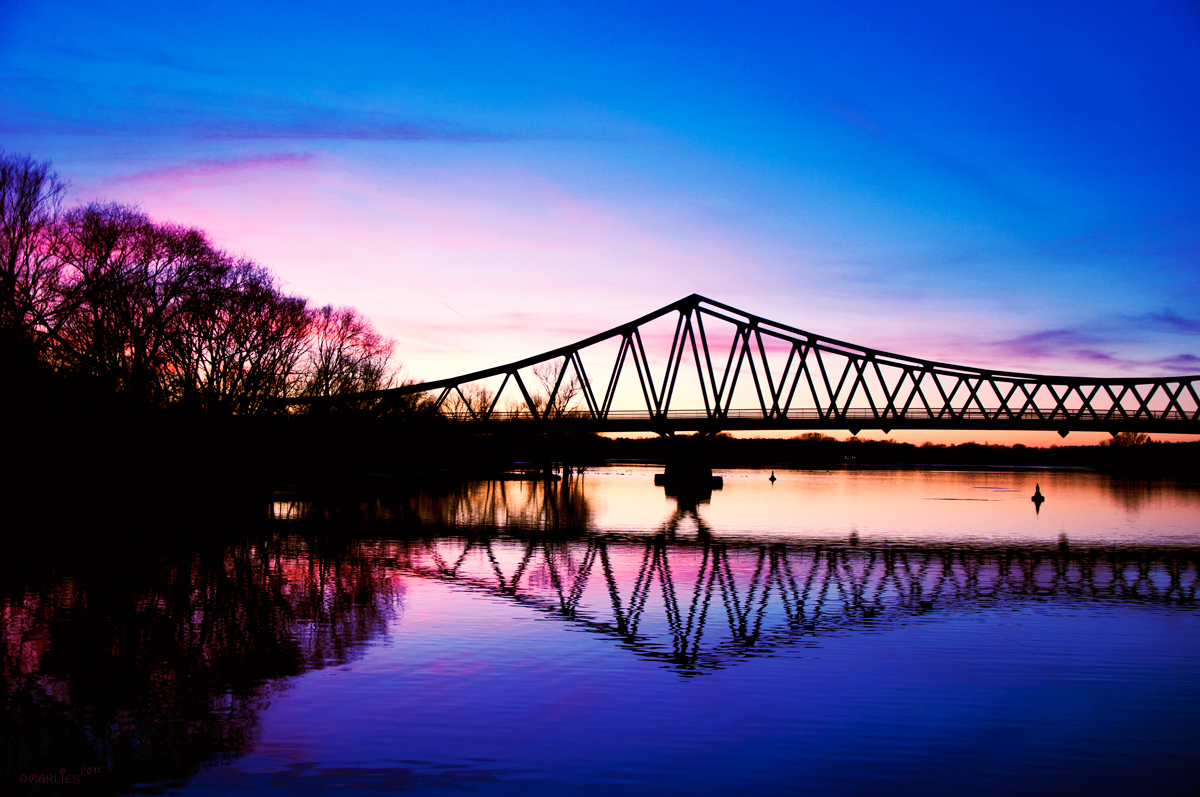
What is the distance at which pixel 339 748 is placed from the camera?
12188 mm

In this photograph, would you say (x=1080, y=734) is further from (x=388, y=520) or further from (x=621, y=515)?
(x=621, y=515)

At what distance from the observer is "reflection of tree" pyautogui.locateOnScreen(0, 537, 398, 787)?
39.8 ft

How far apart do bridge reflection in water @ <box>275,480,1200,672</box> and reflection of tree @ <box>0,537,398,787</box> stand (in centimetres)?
429

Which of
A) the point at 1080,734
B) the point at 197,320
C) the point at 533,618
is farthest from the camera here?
the point at 197,320

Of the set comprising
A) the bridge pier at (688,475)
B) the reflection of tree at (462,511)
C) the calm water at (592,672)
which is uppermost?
the bridge pier at (688,475)

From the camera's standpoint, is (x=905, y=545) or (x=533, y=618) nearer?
(x=533, y=618)

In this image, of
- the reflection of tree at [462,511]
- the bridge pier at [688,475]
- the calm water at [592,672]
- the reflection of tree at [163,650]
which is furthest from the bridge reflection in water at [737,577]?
the bridge pier at [688,475]

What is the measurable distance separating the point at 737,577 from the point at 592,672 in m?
13.3

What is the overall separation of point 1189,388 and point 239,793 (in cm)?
10728

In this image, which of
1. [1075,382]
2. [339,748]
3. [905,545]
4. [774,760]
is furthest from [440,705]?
[1075,382]

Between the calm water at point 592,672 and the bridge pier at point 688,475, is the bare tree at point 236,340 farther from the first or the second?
the bridge pier at point 688,475

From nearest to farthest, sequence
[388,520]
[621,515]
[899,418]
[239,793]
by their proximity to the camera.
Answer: [239,793], [388,520], [621,515], [899,418]

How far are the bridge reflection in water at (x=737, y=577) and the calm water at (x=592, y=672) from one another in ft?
0.58

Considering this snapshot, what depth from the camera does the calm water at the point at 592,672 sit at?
461 inches
